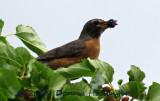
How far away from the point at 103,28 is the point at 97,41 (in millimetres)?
390

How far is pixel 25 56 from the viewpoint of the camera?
259 cm

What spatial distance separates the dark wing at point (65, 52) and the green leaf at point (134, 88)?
398 centimetres

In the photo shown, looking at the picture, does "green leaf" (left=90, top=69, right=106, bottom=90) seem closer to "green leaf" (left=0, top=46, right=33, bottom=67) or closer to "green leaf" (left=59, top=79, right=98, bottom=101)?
"green leaf" (left=59, top=79, right=98, bottom=101)

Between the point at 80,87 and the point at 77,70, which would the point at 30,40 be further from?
the point at 80,87

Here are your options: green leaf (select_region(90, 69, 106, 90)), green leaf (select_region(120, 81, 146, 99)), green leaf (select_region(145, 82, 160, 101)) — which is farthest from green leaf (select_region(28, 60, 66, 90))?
green leaf (select_region(145, 82, 160, 101))

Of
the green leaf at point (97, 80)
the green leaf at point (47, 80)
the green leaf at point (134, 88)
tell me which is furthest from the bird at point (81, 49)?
the green leaf at point (47, 80)

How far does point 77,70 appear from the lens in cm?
246

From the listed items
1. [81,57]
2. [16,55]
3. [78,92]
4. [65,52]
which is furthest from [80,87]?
[65,52]

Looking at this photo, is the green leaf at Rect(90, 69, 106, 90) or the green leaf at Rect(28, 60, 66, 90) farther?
the green leaf at Rect(90, 69, 106, 90)

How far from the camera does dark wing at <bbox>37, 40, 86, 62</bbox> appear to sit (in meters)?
6.60

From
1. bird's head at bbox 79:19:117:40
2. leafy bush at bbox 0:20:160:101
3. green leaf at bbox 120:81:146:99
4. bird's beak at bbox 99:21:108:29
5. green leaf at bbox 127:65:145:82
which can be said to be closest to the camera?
leafy bush at bbox 0:20:160:101

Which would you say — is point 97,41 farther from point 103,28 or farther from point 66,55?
point 66,55

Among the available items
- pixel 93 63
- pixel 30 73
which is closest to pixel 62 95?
pixel 30 73

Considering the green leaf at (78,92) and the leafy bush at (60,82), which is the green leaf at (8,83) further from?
the green leaf at (78,92)
